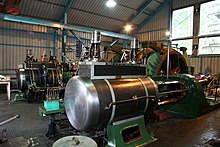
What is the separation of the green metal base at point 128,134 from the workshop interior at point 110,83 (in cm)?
1

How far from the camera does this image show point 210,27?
829 centimetres

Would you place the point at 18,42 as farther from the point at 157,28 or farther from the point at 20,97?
the point at 157,28

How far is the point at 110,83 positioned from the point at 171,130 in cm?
158

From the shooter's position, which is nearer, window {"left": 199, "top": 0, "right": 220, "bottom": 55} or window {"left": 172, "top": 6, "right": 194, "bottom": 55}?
window {"left": 199, "top": 0, "right": 220, "bottom": 55}

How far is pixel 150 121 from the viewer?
311 centimetres

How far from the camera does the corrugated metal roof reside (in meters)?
7.95

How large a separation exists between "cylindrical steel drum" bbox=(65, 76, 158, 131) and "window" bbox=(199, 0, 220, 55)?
768cm

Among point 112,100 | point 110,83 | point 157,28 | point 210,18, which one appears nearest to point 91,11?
point 157,28

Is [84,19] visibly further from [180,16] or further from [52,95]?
[52,95]

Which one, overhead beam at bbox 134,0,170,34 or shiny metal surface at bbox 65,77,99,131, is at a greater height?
overhead beam at bbox 134,0,170,34

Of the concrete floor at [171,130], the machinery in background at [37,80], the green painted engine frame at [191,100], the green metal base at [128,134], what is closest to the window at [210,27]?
the concrete floor at [171,130]

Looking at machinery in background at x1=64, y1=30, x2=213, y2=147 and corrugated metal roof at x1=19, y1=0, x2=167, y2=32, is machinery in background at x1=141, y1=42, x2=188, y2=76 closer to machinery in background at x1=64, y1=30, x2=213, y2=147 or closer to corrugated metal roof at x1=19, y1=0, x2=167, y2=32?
machinery in background at x1=64, y1=30, x2=213, y2=147


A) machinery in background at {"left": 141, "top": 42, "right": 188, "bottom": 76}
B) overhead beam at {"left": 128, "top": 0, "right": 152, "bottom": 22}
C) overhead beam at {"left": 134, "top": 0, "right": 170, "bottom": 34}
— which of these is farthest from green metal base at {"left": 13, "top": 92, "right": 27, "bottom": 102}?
overhead beam at {"left": 134, "top": 0, "right": 170, "bottom": 34}

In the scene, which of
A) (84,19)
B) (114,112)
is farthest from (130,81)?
(84,19)
